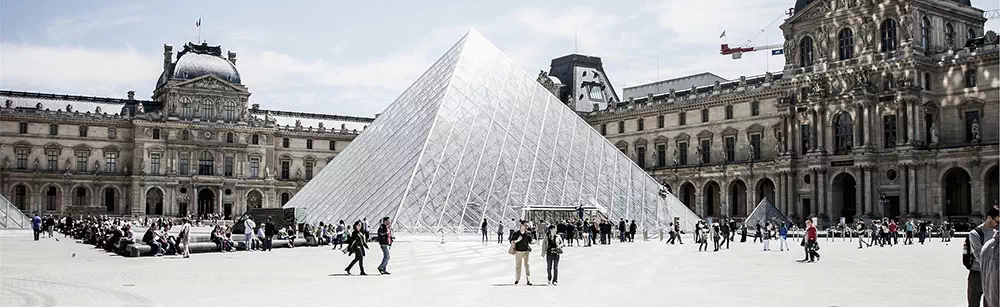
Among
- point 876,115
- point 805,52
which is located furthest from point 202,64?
point 876,115

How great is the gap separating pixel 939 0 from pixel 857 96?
580 centimetres

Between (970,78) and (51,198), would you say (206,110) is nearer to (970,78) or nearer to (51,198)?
(51,198)

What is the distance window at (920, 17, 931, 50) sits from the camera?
46756 millimetres

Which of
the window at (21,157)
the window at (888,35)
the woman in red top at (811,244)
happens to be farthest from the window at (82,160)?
the woman in red top at (811,244)

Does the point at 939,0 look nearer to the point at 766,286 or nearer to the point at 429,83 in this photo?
the point at 429,83

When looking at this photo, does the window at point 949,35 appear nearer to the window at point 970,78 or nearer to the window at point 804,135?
the window at point 970,78

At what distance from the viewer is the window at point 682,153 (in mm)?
62688

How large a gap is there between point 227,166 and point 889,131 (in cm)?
4786

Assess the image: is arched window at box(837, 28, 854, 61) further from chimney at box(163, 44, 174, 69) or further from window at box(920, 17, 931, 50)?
chimney at box(163, 44, 174, 69)

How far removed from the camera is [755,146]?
57781 millimetres

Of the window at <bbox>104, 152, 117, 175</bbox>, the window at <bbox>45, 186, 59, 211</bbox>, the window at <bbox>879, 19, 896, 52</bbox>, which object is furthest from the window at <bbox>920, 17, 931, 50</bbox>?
the window at <bbox>45, 186, 59, 211</bbox>

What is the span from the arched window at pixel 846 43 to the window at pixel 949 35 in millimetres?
4214

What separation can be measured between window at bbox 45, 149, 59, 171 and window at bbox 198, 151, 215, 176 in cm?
963

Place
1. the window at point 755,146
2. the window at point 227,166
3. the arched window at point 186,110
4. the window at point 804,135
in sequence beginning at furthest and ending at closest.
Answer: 1. the window at point 227,166
2. the arched window at point 186,110
3. the window at point 755,146
4. the window at point 804,135
